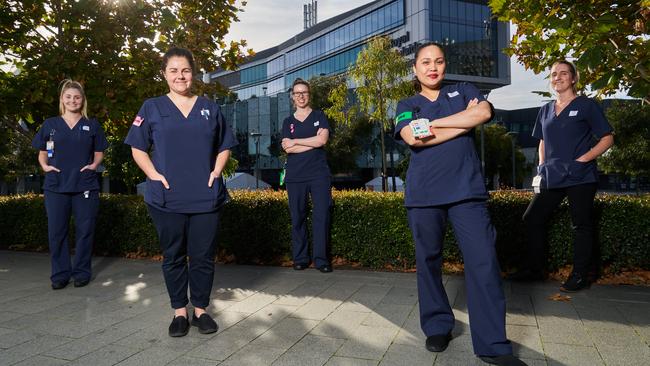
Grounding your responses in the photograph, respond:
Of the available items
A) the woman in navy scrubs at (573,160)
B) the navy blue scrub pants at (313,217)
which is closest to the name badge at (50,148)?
the navy blue scrub pants at (313,217)

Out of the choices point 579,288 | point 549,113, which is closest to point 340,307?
point 579,288

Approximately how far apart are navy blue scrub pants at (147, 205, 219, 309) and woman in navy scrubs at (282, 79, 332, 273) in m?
2.30

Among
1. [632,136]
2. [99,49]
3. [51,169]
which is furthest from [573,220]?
[632,136]

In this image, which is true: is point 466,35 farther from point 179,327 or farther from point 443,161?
point 179,327

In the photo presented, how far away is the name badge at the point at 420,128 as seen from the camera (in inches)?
116

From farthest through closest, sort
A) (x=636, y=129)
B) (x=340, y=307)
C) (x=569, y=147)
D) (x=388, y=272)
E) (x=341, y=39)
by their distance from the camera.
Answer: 1. (x=341, y=39)
2. (x=636, y=129)
3. (x=388, y=272)
4. (x=569, y=147)
5. (x=340, y=307)

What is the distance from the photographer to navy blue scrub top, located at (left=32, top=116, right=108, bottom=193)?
17.0 feet

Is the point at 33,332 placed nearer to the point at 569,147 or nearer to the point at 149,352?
the point at 149,352

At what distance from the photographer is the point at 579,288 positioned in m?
4.55

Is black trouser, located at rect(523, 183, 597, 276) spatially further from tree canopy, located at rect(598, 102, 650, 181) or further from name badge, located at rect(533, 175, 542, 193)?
tree canopy, located at rect(598, 102, 650, 181)

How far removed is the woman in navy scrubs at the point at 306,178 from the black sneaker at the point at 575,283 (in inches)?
98.3

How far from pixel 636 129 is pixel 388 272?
3114cm

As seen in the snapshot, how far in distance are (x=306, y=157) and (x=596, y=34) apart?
3.32 m

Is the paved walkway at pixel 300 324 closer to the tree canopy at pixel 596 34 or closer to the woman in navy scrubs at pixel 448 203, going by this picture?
the woman in navy scrubs at pixel 448 203
